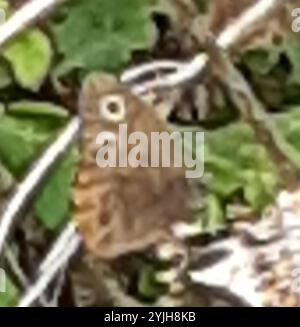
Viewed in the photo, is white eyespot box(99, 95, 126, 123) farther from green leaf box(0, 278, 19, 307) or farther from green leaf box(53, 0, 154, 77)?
green leaf box(0, 278, 19, 307)

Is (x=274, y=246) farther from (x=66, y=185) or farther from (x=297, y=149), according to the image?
(x=66, y=185)

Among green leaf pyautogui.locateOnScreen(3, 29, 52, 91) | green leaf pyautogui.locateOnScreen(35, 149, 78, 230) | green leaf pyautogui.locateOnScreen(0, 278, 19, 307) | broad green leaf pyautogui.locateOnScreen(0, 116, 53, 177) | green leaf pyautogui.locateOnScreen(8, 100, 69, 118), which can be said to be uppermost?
green leaf pyautogui.locateOnScreen(3, 29, 52, 91)

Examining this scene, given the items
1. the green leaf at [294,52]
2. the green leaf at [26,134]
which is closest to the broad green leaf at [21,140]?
Answer: the green leaf at [26,134]

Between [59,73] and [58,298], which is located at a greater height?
[59,73]

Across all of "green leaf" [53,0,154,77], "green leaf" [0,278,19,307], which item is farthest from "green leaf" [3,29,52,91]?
"green leaf" [0,278,19,307]

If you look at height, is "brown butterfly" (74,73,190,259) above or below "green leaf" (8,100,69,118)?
below
